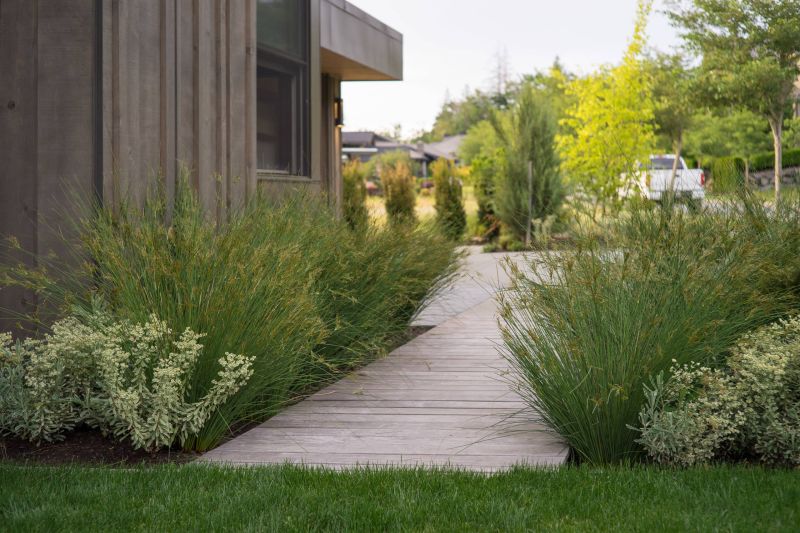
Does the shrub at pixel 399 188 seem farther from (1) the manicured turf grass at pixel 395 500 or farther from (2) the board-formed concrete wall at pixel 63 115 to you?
(1) the manicured turf grass at pixel 395 500

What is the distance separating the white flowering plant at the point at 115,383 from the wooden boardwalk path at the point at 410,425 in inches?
9.2

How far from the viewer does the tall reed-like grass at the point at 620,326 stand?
393cm

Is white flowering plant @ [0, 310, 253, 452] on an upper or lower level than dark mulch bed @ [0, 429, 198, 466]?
upper

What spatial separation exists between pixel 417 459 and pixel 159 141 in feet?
8.46

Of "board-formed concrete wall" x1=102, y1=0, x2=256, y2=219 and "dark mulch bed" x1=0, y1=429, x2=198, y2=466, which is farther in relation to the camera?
"board-formed concrete wall" x1=102, y1=0, x2=256, y2=219

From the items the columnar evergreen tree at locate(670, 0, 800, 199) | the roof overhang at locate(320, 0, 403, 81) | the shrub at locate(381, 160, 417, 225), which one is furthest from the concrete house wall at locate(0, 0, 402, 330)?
the columnar evergreen tree at locate(670, 0, 800, 199)

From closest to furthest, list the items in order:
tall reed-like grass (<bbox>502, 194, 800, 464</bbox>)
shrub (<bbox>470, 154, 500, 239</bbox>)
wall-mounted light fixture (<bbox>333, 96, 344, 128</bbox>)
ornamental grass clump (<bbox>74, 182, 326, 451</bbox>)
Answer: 1. tall reed-like grass (<bbox>502, 194, 800, 464</bbox>)
2. ornamental grass clump (<bbox>74, 182, 326, 451</bbox>)
3. wall-mounted light fixture (<bbox>333, 96, 344, 128</bbox>)
4. shrub (<bbox>470, 154, 500, 239</bbox>)

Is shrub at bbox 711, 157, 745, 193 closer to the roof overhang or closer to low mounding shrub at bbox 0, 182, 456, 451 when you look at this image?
A: low mounding shrub at bbox 0, 182, 456, 451

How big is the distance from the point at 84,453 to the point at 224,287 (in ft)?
2.87

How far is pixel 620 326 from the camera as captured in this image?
155 inches

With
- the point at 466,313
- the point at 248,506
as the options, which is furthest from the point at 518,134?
the point at 248,506

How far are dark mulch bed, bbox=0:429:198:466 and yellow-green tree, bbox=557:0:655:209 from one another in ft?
49.0

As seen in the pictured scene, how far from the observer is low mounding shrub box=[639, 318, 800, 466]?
3.72m

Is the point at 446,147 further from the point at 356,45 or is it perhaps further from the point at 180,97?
the point at 180,97
